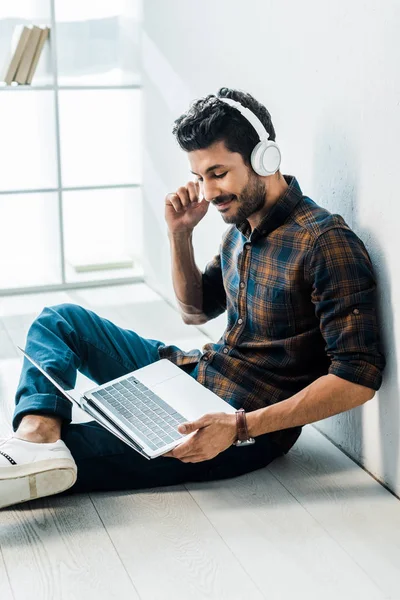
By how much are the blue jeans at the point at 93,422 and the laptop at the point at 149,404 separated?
0.18 feet

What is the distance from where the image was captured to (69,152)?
362 centimetres

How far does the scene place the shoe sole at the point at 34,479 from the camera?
1.86 meters

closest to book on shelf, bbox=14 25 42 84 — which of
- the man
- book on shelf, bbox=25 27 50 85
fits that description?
book on shelf, bbox=25 27 50 85

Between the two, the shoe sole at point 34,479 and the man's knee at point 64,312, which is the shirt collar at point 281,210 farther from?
the shoe sole at point 34,479

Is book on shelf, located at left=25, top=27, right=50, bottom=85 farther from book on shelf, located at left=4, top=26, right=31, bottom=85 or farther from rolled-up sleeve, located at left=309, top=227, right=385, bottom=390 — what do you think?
rolled-up sleeve, located at left=309, top=227, right=385, bottom=390

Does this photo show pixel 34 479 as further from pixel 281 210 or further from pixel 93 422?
pixel 281 210

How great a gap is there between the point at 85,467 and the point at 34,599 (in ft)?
1.27

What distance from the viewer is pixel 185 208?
227 centimetres

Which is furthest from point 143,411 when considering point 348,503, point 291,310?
point 348,503

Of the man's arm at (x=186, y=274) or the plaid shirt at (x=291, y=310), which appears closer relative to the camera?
the plaid shirt at (x=291, y=310)

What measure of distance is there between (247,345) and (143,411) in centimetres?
29

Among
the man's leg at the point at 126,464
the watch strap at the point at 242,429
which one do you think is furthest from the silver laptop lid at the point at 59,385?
the watch strap at the point at 242,429

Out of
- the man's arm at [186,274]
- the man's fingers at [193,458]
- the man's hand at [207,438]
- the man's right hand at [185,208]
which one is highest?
the man's right hand at [185,208]

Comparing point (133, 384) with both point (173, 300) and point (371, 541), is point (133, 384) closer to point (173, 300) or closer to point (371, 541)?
point (371, 541)
